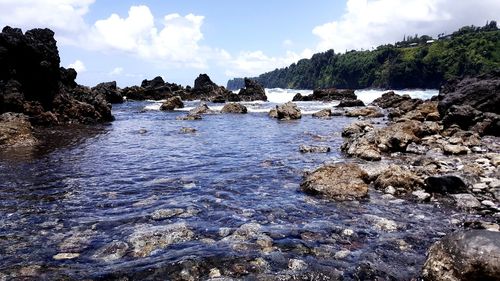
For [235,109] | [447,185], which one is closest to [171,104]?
[235,109]

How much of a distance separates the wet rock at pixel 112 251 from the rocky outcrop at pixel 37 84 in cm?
2798

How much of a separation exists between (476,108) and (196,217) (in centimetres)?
2613

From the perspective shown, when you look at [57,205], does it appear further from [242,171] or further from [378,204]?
[378,204]

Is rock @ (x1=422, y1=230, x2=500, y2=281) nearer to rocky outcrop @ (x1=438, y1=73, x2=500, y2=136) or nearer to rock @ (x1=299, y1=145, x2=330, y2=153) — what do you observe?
rock @ (x1=299, y1=145, x2=330, y2=153)

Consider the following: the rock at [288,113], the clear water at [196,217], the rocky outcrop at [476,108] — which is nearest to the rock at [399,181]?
the clear water at [196,217]

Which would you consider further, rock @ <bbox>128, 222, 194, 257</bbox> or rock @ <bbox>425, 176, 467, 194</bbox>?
rock @ <bbox>425, 176, 467, 194</bbox>

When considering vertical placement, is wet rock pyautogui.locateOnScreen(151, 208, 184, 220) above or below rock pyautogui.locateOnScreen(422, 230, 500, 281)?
below

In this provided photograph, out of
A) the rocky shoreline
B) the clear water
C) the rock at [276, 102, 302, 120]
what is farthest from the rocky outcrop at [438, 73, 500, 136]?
the rock at [276, 102, 302, 120]

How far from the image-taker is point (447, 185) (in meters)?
11.7

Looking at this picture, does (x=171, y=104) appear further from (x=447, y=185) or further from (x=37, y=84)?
(x=447, y=185)

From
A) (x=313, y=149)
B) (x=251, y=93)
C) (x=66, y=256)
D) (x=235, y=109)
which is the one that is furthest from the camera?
(x=251, y=93)

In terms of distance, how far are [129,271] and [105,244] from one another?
5.15ft

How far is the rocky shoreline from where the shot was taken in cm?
682

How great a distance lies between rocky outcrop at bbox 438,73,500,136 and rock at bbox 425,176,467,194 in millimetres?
13739
